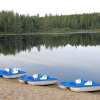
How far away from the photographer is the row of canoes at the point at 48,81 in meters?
21.8

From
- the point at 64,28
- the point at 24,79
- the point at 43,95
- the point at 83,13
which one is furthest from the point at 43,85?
the point at 83,13

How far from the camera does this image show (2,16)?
129875 mm

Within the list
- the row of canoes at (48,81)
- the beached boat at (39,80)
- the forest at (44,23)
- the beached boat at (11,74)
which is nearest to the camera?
the row of canoes at (48,81)

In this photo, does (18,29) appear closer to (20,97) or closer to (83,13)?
(83,13)

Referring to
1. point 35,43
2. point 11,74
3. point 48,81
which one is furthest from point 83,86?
point 35,43

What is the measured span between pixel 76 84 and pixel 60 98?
4.59 metres

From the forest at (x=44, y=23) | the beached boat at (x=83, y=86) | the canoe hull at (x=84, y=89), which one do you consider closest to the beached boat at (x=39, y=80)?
the beached boat at (x=83, y=86)

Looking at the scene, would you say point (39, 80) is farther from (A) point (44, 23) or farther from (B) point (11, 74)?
(A) point (44, 23)

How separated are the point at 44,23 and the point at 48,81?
142 m

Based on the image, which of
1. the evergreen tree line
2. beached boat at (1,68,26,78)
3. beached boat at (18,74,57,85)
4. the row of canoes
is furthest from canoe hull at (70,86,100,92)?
the evergreen tree line

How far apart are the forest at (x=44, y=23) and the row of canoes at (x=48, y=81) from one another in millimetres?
100341

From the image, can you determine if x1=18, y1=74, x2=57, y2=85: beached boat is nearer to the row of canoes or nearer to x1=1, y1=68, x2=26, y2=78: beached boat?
the row of canoes

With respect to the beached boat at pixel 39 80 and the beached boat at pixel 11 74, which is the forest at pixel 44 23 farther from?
the beached boat at pixel 39 80

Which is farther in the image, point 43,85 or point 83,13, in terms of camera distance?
point 83,13
